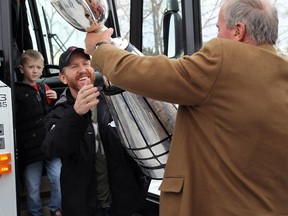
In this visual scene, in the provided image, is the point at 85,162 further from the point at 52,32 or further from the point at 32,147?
the point at 52,32

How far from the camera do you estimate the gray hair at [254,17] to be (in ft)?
4.04

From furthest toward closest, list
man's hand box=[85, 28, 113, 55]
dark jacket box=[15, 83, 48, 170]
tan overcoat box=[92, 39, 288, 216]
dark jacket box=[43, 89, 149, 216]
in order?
1. dark jacket box=[15, 83, 48, 170]
2. dark jacket box=[43, 89, 149, 216]
3. man's hand box=[85, 28, 113, 55]
4. tan overcoat box=[92, 39, 288, 216]

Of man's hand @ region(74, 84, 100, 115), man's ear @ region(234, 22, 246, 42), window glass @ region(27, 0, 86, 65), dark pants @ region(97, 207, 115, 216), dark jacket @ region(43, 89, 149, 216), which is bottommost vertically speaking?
dark pants @ region(97, 207, 115, 216)

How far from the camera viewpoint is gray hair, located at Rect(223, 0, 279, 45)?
1231 mm

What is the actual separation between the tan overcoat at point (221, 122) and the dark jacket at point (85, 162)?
35cm

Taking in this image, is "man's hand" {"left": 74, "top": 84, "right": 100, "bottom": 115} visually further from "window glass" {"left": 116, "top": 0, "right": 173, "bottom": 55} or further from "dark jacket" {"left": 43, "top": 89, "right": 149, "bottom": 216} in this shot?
"window glass" {"left": 116, "top": 0, "right": 173, "bottom": 55}

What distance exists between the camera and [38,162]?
2.60 m

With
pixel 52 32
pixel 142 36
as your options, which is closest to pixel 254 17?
pixel 142 36

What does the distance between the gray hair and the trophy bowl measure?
0.44m

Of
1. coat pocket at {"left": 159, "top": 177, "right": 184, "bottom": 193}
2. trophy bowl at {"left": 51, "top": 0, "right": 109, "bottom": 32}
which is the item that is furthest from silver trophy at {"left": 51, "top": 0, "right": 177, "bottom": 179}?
coat pocket at {"left": 159, "top": 177, "right": 184, "bottom": 193}

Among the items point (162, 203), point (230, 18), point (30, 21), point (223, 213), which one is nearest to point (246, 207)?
point (223, 213)

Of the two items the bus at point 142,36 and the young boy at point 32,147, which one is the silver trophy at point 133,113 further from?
the young boy at point 32,147

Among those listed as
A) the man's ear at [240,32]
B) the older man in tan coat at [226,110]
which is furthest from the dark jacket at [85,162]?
the man's ear at [240,32]

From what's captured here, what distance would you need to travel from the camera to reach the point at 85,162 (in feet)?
5.53
